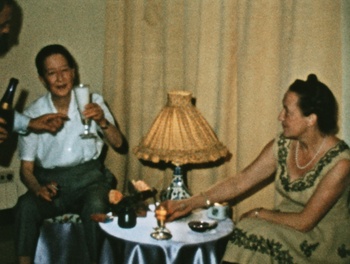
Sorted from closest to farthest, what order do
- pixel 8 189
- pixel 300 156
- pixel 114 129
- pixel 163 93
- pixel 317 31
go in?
pixel 300 156
pixel 317 31
pixel 114 129
pixel 163 93
pixel 8 189

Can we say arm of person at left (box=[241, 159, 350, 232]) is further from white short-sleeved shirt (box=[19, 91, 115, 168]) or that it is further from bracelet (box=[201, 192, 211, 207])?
white short-sleeved shirt (box=[19, 91, 115, 168])

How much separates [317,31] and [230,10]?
611 mm

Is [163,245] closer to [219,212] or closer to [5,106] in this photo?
[219,212]

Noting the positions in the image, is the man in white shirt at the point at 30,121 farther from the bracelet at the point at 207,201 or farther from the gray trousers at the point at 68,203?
the bracelet at the point at 207,201

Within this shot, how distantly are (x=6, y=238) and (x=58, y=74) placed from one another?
1.40 meters

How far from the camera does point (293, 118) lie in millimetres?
2393

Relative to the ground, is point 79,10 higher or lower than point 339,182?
higher

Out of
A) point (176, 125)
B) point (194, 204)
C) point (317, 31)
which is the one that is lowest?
point (194, 204)

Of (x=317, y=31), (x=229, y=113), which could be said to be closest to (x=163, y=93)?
(x=229, y=113)

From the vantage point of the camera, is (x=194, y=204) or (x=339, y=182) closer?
(x=339, y=182)

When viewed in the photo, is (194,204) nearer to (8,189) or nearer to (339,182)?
(339,182)

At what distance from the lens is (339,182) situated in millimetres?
2262

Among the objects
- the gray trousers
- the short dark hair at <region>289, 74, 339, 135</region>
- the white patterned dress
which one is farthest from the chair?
the short dark hair at <region>289, 74, 339, 135</region>

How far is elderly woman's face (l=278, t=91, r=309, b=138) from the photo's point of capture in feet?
7.81
